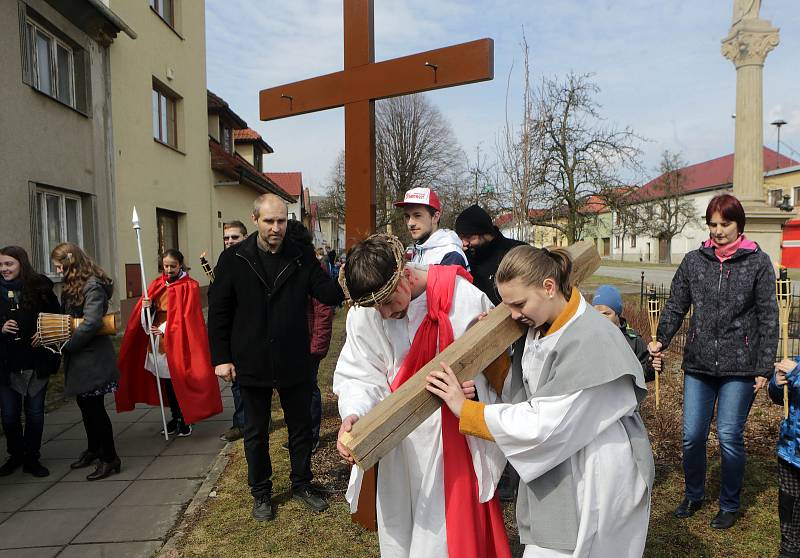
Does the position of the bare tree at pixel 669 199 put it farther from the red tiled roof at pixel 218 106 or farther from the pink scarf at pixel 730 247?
the pink scarf at pixel 730 247

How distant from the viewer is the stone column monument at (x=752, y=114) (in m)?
10.1

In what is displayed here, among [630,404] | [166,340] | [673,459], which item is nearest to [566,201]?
[673,459]

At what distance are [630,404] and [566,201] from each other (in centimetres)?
1237

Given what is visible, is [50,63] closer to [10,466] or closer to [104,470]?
[10,466]

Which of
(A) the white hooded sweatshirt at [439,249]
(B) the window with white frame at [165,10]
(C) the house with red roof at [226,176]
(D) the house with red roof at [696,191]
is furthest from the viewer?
(D) the house with red roof at [696,191]

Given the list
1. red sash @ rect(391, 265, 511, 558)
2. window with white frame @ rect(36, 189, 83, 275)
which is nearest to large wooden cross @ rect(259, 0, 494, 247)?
red sash @ rect(391, 265, 511, 558)

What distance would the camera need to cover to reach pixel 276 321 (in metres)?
3.86

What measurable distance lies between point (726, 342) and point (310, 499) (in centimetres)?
298

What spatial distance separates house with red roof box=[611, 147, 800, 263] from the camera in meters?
48.6

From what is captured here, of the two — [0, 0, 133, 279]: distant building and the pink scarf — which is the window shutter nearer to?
[0, 0, 133, 279]: distant building

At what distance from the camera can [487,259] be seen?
464 centimetres

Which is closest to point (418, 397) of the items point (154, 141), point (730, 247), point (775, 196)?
point (730, 247)

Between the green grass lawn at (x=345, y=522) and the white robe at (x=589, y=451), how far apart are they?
1.71 meters

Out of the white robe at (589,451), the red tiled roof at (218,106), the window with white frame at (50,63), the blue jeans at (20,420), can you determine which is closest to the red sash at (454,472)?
the white robe at (589,451)
